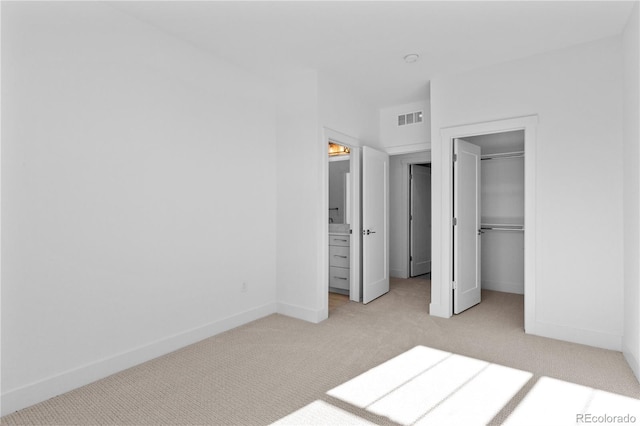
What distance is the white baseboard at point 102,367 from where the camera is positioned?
2207mm

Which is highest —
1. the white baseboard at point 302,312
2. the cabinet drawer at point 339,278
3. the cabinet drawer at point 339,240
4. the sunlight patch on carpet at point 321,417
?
Result: the cabinet drawer at point 339,240

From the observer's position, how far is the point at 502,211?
5.21 metres

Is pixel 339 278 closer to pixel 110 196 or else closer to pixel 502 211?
pixel 502 211

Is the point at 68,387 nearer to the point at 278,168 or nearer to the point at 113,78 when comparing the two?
the point at 113,78

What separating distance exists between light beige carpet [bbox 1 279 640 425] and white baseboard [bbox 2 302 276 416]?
0.20 ft

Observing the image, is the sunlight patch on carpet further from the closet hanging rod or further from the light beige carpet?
the closet hanging rod

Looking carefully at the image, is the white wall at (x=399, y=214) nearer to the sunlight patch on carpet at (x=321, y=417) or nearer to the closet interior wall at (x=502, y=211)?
the closet interior wall at (x=502, y=211)

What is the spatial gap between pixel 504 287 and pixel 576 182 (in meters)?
2.39

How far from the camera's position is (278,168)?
14.0 ft

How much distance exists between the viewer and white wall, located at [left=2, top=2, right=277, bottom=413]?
2.23 metres

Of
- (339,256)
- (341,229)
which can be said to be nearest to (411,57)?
(341,229)

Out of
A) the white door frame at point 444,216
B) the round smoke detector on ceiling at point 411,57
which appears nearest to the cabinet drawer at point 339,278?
the white door frame at point 444,216

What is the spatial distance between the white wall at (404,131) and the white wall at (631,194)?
2.23 metres

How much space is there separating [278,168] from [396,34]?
1933 millimetres
